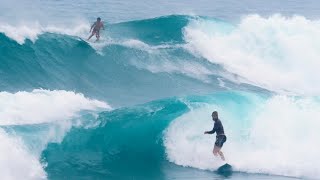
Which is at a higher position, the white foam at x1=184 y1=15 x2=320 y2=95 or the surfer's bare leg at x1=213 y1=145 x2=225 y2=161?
the white foam at x1=184 y1=15 x2=320 y2=95

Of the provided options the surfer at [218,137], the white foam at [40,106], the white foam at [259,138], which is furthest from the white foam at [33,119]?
the surfer at [218,137]

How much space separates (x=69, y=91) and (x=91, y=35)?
18.7ft

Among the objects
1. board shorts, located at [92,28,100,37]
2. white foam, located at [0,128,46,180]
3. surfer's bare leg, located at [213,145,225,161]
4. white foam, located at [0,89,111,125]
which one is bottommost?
white foam, located at [0,128,46,180]

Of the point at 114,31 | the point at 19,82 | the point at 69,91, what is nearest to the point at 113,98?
the point at 69,91

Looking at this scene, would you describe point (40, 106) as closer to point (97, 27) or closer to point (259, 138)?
point (259, 138)

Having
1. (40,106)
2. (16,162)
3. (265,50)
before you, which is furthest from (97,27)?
(16,162)

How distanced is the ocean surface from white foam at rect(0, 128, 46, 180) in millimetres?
25

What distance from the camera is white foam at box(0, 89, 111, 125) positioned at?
1534 cm

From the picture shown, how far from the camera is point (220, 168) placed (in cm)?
1405

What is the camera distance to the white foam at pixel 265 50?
25.4 meters

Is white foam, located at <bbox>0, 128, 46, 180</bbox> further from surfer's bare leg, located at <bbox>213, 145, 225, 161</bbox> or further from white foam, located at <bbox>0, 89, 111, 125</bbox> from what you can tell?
surfer's bare leg, located at <bbox>213, 145, 225, 161</bbox>

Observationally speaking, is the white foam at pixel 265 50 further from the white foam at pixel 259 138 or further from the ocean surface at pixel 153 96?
the white foam at pixel 259 138

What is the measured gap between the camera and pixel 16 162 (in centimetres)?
1298

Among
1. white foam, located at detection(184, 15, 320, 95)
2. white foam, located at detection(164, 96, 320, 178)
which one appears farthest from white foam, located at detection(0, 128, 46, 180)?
white foam, located at detection(184, 15, 320, 95)
